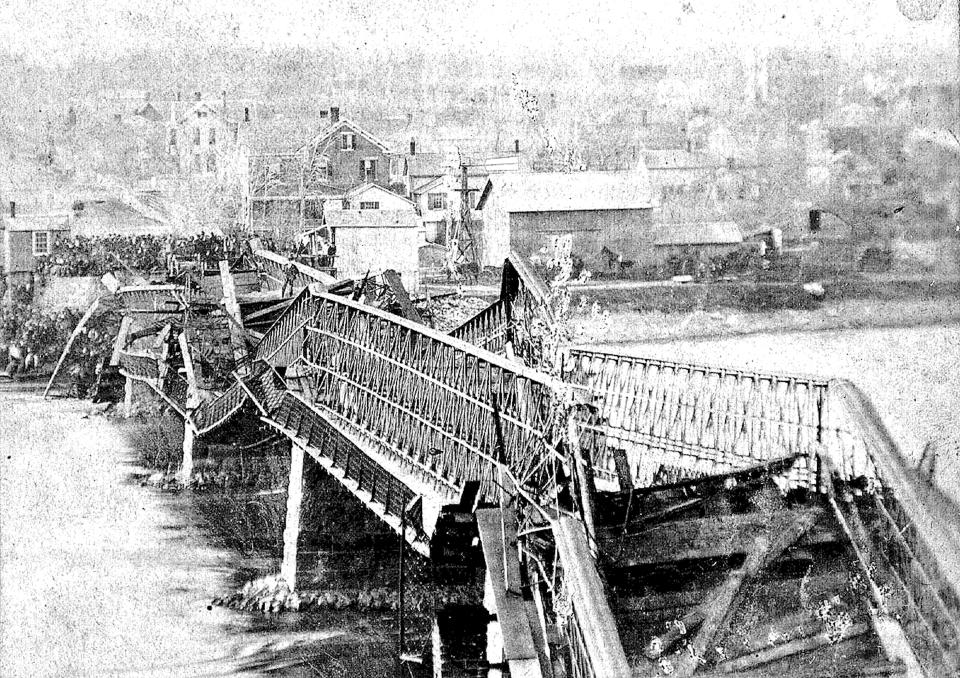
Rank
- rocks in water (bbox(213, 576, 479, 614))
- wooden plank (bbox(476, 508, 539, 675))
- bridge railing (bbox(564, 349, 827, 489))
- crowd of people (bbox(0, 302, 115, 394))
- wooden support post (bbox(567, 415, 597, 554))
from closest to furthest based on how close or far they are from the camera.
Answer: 1. wooden support post (bbox(567, 415, 597, 554))
2. wooden plank (bbox(476, 508, 539, 675))
3. bridge railing (bbox(564, 349, 827, 489))
4. rocks in water (bbox(213, 576, 479, 614))
5. crowd of people (bbox(0, 302, 115, 394))

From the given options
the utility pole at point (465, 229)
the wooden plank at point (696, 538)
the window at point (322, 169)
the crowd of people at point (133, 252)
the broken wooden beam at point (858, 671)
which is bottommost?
the broken wooden beam at point (858, 671)

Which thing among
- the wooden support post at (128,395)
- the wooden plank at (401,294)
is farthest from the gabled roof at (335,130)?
the wooden support post at (128,395)

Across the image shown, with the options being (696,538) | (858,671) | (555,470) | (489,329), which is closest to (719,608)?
(696,538)

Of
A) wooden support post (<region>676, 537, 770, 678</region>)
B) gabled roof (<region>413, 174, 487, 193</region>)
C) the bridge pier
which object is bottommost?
wooden support post (<region>676, 537, 770, 678</region>)

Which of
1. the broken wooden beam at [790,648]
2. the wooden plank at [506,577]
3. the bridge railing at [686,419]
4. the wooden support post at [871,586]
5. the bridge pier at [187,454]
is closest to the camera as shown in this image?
the wooden plank at [506,577]

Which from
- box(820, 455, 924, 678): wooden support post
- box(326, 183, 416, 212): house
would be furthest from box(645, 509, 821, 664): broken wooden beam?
box(326, 183, 416, 212): house

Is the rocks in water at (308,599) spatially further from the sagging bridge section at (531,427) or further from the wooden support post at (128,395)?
the wooden support post at (128,395)

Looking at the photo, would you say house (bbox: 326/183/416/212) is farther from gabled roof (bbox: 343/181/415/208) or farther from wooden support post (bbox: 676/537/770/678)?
wooden support post (bbox: 676/537/770/678)
